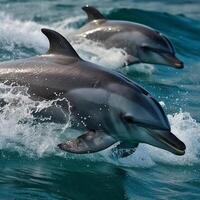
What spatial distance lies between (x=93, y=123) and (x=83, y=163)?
2.13 ft

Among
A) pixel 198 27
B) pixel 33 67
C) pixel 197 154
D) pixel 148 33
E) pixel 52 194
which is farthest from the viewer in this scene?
pixel 198 27

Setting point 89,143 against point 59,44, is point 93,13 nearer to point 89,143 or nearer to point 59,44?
point 59,44

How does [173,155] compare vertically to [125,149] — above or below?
below

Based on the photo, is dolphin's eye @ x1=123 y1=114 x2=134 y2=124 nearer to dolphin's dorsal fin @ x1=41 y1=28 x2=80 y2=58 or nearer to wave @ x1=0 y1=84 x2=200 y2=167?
wave @ x1=0 y1=84 x2=200 y2=167

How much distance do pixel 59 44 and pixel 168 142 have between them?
77.7 inches

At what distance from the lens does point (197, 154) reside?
9.67 metres

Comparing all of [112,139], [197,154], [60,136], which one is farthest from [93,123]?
[197,154]

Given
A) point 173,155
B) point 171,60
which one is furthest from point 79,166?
point 171,60

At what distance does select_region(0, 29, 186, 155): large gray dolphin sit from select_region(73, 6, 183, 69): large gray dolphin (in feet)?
21.1

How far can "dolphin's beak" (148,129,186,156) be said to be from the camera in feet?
26.5

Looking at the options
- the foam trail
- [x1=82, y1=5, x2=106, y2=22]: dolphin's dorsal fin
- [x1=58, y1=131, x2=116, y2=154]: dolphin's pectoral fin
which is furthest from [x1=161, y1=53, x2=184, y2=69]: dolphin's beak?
[x1=58, y1=131, x2=116, y2=154]: dolphin's pectoral fin

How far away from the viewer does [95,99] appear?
8.44m

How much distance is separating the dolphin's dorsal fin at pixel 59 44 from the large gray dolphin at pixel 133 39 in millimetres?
6266

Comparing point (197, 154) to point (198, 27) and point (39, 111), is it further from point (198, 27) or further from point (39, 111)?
point (198, 27)
